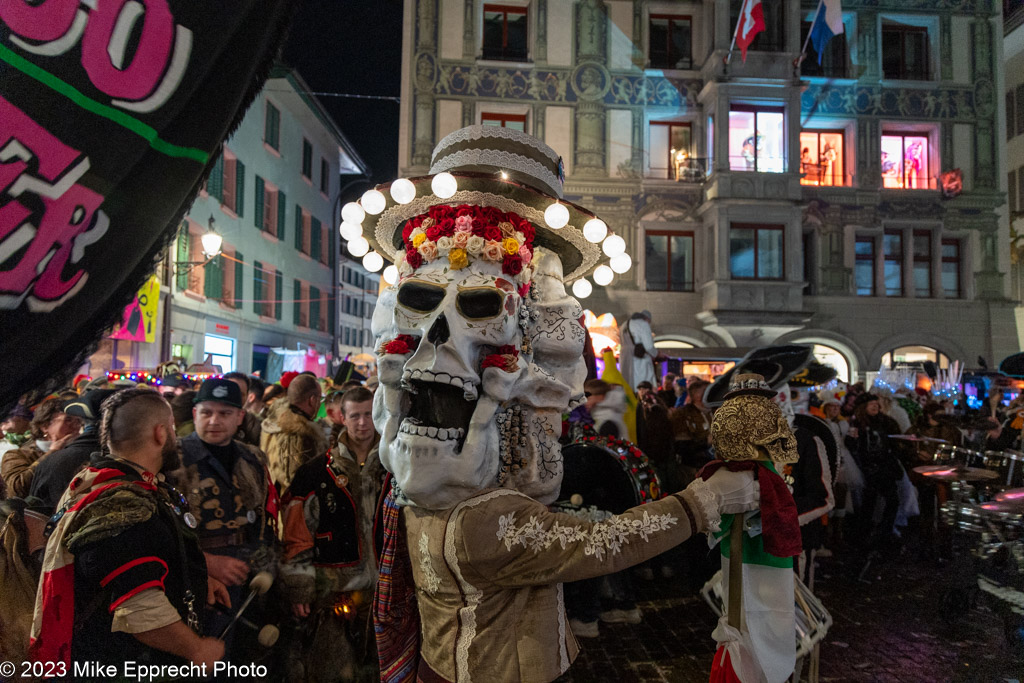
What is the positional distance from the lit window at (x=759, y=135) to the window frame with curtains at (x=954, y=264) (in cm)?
545

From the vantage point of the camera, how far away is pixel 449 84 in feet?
55.4

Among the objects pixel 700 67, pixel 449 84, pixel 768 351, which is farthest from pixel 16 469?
pixel 700 67

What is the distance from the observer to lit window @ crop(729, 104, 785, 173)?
16672 mm

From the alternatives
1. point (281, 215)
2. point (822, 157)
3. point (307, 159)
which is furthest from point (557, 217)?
point (307, 159)

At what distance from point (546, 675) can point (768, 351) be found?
320 centimetres

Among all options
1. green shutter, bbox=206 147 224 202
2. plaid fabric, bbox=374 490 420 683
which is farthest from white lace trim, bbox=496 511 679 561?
green shutter, bbox=206 147 224 202

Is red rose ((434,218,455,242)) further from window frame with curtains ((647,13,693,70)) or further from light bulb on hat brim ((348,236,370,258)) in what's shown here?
window frame with curtains ((647,13,693,70))

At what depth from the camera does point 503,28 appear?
676 inches

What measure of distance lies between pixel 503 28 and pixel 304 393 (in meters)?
15.7

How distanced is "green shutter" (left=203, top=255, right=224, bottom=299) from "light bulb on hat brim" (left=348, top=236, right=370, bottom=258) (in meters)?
15.0

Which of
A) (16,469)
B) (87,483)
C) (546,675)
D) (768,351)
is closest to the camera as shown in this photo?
(546,675)

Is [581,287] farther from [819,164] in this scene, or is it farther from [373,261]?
[819,164]

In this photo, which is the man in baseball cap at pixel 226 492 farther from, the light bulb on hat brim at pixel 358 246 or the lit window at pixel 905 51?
the lit window at pixel 905 51

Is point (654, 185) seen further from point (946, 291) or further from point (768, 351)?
point (768, 351)
